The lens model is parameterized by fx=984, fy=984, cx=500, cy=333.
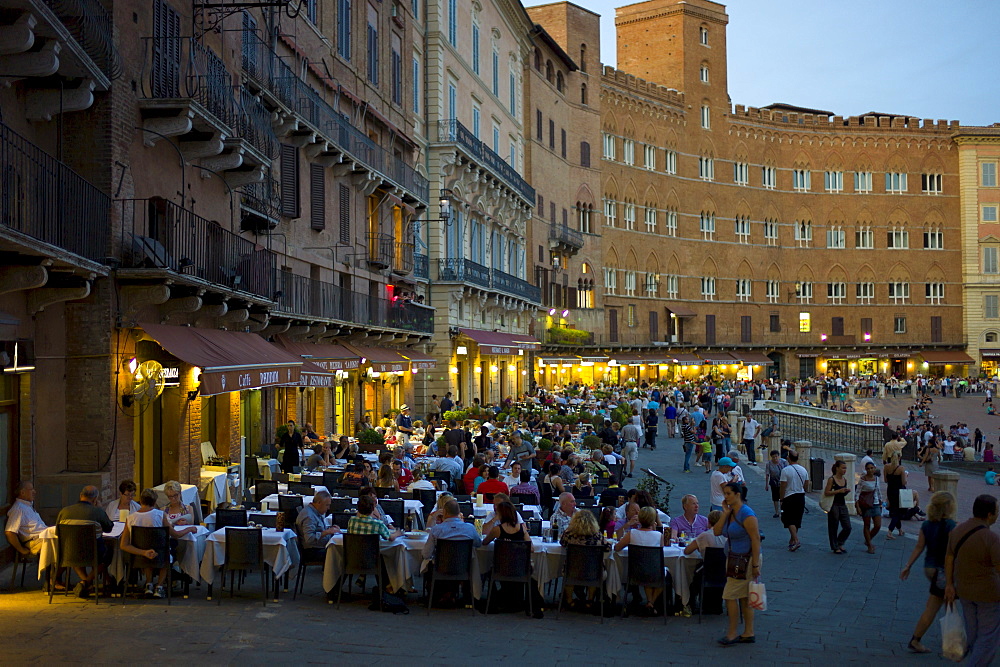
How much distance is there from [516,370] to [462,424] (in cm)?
2561

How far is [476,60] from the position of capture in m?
43.1

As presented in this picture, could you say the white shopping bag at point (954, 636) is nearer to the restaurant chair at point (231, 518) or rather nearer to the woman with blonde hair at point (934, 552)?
the woman with blonde hair at point (934, 552)

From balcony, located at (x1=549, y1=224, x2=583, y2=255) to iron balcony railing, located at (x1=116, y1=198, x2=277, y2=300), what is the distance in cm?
4131

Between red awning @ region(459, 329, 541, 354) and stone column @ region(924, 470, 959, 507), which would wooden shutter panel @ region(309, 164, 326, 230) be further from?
stone column @ region(924, 470, 959, 507)

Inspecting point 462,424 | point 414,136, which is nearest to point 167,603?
point 462,424

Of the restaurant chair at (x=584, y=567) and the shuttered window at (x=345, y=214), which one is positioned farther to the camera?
the shuttered window at (x=345, y=214)

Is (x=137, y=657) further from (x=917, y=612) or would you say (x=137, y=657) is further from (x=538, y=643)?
(x=917, y=612)

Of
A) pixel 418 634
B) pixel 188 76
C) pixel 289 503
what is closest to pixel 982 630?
pixel 418 634

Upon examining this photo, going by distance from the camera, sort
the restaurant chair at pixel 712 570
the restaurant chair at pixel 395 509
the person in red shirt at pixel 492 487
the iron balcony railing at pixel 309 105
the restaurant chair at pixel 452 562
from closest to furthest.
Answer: the restaurant chair at pixel 712 570
the restaurant chair at pixel 452 562
the restaurant chair at pixel 395 509
the person in red shirt at pixel 492 487
the iron balcony railing at pixel 309 105

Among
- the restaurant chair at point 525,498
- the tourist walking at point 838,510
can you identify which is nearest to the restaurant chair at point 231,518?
the restaurant chair at point 525,498

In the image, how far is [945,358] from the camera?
3095 inches

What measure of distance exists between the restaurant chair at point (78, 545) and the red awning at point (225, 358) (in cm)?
343

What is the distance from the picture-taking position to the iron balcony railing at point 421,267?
3638 cm

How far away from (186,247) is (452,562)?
7.61 meters
